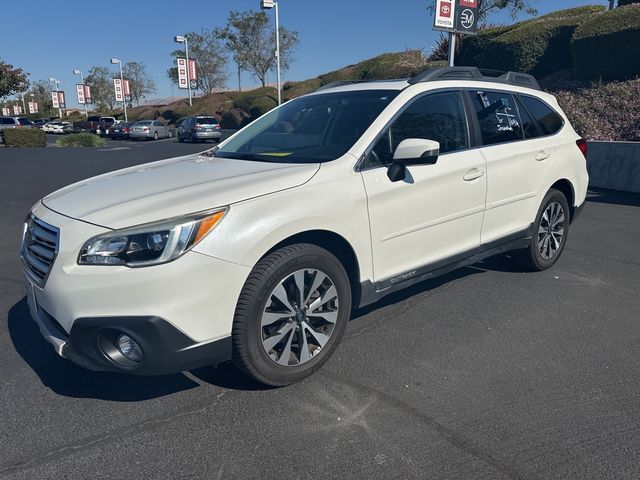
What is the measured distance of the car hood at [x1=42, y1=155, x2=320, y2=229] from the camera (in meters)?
2.68

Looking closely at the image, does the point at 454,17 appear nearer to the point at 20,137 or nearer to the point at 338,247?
the point at 338,247

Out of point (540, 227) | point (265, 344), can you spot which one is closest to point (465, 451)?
point (265, 344)

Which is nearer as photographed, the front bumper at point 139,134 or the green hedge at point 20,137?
the green hedge at point 20,137

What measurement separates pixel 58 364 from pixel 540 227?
4.22 metres

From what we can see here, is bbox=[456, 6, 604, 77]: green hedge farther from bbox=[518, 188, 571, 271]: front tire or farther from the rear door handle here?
the rear door handle

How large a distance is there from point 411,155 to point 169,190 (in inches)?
58.4

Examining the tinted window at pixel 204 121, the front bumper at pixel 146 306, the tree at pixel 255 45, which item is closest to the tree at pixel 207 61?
the tree at pixel 255 45

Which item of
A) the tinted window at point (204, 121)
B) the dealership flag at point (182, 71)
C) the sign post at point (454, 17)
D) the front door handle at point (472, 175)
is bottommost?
the front door handle at point (472, 175)

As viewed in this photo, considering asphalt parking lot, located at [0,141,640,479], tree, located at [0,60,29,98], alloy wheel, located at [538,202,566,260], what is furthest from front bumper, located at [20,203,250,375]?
tree, located at [0,60,29,98]

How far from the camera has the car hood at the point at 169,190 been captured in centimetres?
268

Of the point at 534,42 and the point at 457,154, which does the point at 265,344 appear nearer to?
the point at 457,154

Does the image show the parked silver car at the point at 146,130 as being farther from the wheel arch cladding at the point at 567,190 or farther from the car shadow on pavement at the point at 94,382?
the car shadow on pavement at the point at 94,382

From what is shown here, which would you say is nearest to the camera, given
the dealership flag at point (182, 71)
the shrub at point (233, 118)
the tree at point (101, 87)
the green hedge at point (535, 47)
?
the green hedge at point (535, 47)

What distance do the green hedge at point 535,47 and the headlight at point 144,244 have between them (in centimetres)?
1648
